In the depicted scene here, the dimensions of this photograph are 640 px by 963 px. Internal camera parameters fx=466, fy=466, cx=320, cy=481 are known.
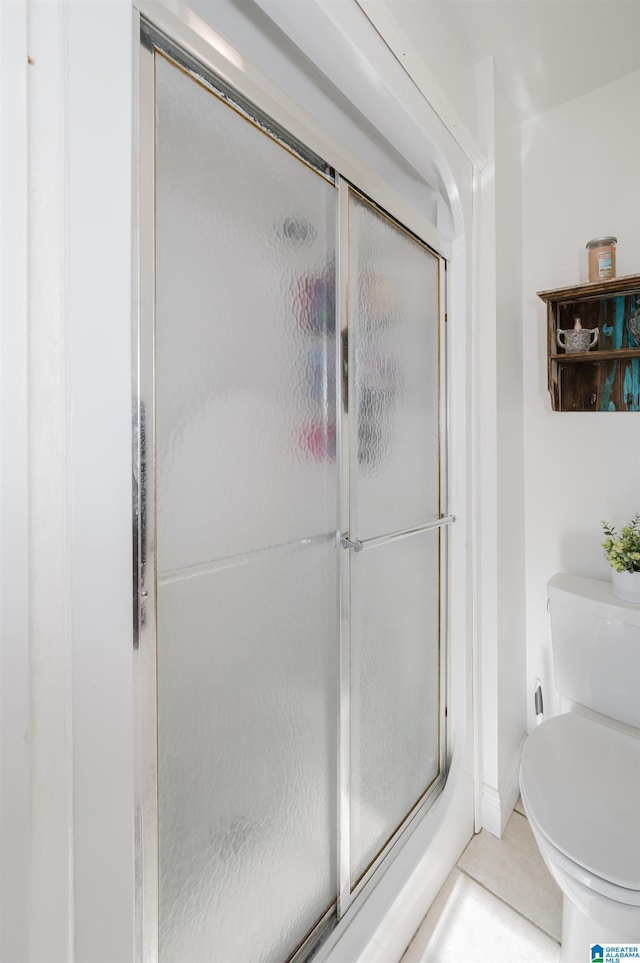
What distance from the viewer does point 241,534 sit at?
837 mm

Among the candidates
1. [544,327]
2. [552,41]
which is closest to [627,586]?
[544,327]

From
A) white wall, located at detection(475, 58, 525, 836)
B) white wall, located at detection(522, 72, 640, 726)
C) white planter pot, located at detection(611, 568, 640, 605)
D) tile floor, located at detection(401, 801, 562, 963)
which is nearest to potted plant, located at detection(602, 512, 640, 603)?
white planter pot, located at detection(611, 568, 640, 605)

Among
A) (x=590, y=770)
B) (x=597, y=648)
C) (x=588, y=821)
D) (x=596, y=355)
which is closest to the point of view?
(x=588, y=821)

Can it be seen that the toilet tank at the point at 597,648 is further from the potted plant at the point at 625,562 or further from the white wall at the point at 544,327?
the white wall at the point at 544,327

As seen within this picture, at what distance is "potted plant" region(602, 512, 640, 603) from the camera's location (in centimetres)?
140

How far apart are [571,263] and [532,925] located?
2.03 metres

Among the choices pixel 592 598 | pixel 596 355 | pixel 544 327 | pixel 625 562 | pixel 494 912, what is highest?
pixel 544 327

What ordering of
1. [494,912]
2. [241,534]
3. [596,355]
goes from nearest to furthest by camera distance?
[241,534] → [494,912] → [596,355]

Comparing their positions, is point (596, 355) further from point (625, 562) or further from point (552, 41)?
point (552, 41)

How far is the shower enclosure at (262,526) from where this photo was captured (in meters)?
0.70

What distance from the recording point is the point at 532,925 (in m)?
1.25

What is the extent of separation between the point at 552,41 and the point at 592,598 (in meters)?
1.70

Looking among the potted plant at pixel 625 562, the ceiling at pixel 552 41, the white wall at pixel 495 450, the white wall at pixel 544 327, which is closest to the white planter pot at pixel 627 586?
the potted plant at pixel 625 562

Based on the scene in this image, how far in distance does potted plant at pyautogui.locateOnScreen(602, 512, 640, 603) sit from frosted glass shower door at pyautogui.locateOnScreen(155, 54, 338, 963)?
96 cm
